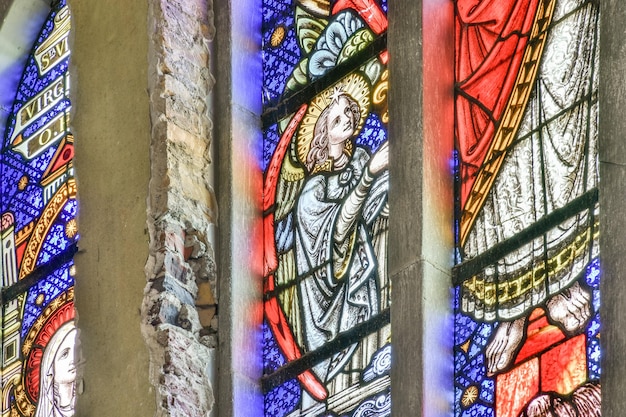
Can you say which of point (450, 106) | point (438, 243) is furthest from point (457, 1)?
point (438, 243)

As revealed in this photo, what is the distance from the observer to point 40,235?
11.4 meters

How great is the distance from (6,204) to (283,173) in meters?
1.96

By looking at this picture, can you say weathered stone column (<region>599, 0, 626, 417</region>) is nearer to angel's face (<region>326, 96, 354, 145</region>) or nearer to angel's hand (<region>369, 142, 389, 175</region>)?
angel's hand (<region>369, 142, 389, 175</region>)

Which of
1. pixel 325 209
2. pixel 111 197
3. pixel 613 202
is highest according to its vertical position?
pixel 111 197

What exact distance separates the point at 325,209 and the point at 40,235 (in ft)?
6.37

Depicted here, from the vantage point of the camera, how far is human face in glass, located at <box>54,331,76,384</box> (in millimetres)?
10875

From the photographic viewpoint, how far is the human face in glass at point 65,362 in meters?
10.9

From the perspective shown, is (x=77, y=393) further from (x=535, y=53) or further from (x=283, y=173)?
(x=535, y=53)

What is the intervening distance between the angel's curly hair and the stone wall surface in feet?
1.50

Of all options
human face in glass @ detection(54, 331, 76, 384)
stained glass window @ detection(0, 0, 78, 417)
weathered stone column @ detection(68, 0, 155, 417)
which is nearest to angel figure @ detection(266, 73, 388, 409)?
weathered stone column @ detection(68, 0, 155, 417)

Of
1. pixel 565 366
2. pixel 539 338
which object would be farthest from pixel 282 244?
pixel 565 366

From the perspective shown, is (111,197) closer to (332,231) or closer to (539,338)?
(332,231)

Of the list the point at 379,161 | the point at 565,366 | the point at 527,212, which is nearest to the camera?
the point at 565,366

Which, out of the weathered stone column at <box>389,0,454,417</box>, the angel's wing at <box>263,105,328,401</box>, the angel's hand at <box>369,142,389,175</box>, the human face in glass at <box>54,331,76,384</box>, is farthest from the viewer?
the human face in glass at <box>54,331,76,384</box>
